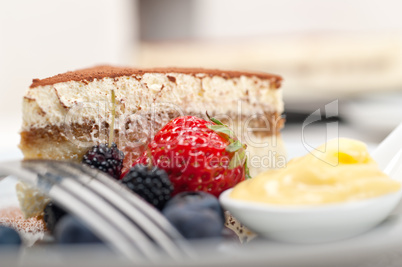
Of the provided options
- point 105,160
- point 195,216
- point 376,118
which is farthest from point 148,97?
point 376,118

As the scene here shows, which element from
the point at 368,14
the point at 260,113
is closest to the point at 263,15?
the point at 368,14

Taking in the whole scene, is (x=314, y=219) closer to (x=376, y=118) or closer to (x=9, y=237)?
(x=9, y=237)

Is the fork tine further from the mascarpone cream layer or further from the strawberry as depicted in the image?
the mascarpone cream layer

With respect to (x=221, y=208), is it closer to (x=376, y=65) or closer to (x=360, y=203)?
(x=360, y=203)

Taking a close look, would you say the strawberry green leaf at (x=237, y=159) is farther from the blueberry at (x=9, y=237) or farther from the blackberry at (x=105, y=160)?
the blueberry at (x=9, y=237)

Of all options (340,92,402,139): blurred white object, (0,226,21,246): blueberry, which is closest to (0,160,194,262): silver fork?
(0,226,21,246): blueberry

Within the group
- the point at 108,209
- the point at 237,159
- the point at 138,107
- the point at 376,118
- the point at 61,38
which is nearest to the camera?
the point at 108,209

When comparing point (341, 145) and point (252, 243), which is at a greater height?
point (341, 145)

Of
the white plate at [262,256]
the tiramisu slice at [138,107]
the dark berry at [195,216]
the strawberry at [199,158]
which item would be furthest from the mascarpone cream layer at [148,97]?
the white plate at [262,256]
